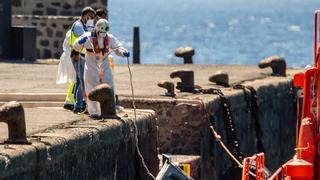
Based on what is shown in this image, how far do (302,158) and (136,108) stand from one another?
14.5 ft

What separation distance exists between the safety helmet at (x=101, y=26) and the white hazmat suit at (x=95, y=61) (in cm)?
11

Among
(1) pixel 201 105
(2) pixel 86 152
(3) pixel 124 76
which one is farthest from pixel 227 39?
(2) pixel 86 152

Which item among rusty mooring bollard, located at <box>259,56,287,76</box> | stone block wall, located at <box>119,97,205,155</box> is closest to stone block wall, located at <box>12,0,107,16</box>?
rusty mooring bollard, located at <box>259,56,287,76</box>

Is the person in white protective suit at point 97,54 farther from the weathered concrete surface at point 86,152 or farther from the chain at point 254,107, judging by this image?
the chain at point 254,107

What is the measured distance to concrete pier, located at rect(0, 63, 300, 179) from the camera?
22.5 meters

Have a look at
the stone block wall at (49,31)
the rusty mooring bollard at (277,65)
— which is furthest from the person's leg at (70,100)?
the stone block wall at (49,31)

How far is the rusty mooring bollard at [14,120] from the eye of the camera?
15.4 meters

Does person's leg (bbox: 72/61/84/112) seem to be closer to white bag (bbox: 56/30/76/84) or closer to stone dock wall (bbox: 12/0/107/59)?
white bag (bbox: 56/30/76/84)

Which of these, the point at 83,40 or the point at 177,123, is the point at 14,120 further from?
the point at 177,123

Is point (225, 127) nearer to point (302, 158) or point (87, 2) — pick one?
point (302, 158)

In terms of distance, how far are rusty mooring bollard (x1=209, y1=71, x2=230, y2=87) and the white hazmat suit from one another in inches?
262

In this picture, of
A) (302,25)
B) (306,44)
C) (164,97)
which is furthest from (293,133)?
(302,25)

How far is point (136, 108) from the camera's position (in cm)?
2194

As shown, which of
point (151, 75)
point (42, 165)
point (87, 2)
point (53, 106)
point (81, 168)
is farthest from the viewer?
point (87, 2)
